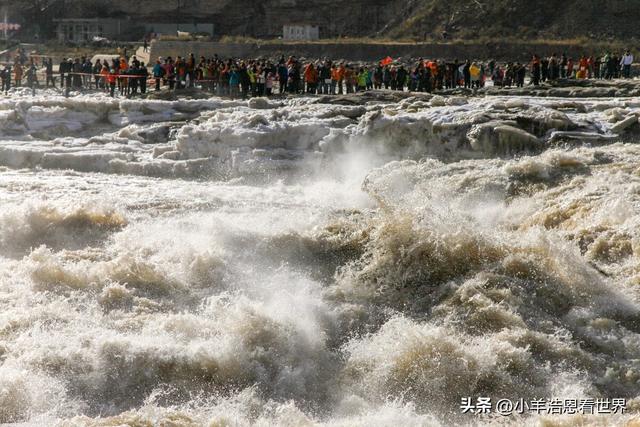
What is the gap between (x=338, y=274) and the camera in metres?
8.88

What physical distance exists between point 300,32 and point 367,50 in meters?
7.53

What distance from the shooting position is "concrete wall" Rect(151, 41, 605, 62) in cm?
3569

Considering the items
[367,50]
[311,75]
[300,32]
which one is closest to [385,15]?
[300,32]

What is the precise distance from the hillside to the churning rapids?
27191mm

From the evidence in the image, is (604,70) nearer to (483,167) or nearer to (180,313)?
(483,167)

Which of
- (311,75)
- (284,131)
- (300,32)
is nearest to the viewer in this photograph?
(284,131)

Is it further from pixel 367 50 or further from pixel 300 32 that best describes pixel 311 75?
pixel 300 32

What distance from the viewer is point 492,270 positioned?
828cm

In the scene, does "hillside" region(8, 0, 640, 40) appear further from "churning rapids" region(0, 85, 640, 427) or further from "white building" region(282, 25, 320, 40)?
"churning rapids" region(0, 85, 640, 427)

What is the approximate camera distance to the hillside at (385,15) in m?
39.3

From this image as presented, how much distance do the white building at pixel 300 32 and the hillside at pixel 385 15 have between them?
330 cm

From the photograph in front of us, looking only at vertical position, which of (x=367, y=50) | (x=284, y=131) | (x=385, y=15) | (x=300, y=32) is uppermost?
(x=385, y=15)

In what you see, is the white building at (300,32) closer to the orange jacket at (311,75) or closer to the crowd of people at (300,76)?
the crowd of people at (300,76)

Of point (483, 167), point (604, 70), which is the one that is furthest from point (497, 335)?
point (604, 70)
